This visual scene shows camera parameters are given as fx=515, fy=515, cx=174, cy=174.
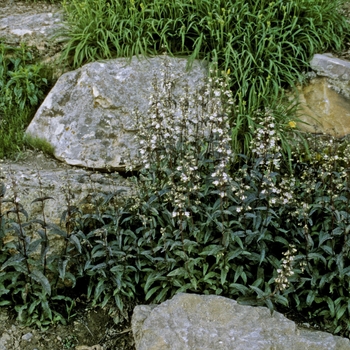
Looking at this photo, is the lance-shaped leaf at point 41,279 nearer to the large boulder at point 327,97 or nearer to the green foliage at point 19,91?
the green foliage at point 19,91

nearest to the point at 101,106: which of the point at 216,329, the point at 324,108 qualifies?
the point at 324,108

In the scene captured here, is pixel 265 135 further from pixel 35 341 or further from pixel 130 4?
pixel 130 4

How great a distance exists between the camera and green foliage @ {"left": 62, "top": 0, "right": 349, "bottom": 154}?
572 centimetres

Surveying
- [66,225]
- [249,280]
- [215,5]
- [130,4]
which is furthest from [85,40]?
[249,280]

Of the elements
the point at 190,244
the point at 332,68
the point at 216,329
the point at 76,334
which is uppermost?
the point at 332,68

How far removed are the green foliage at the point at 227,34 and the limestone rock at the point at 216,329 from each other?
2516 millimetres

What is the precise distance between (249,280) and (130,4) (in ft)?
12.0

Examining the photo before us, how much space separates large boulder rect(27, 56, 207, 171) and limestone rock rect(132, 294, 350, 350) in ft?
6.69

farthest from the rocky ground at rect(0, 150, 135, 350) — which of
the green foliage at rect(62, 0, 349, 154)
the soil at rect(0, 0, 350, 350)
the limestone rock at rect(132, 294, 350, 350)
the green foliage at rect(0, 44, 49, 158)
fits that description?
the green foliage at rect(62, 0, 349, 154)

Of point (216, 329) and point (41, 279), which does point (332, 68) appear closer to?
point (216, 329)

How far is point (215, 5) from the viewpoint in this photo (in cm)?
593

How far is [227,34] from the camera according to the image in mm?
5762

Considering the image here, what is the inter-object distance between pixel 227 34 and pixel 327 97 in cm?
137

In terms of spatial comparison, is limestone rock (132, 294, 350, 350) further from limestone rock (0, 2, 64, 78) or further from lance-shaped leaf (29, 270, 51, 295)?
→ limestone rock (0, 2, 64, 78)
